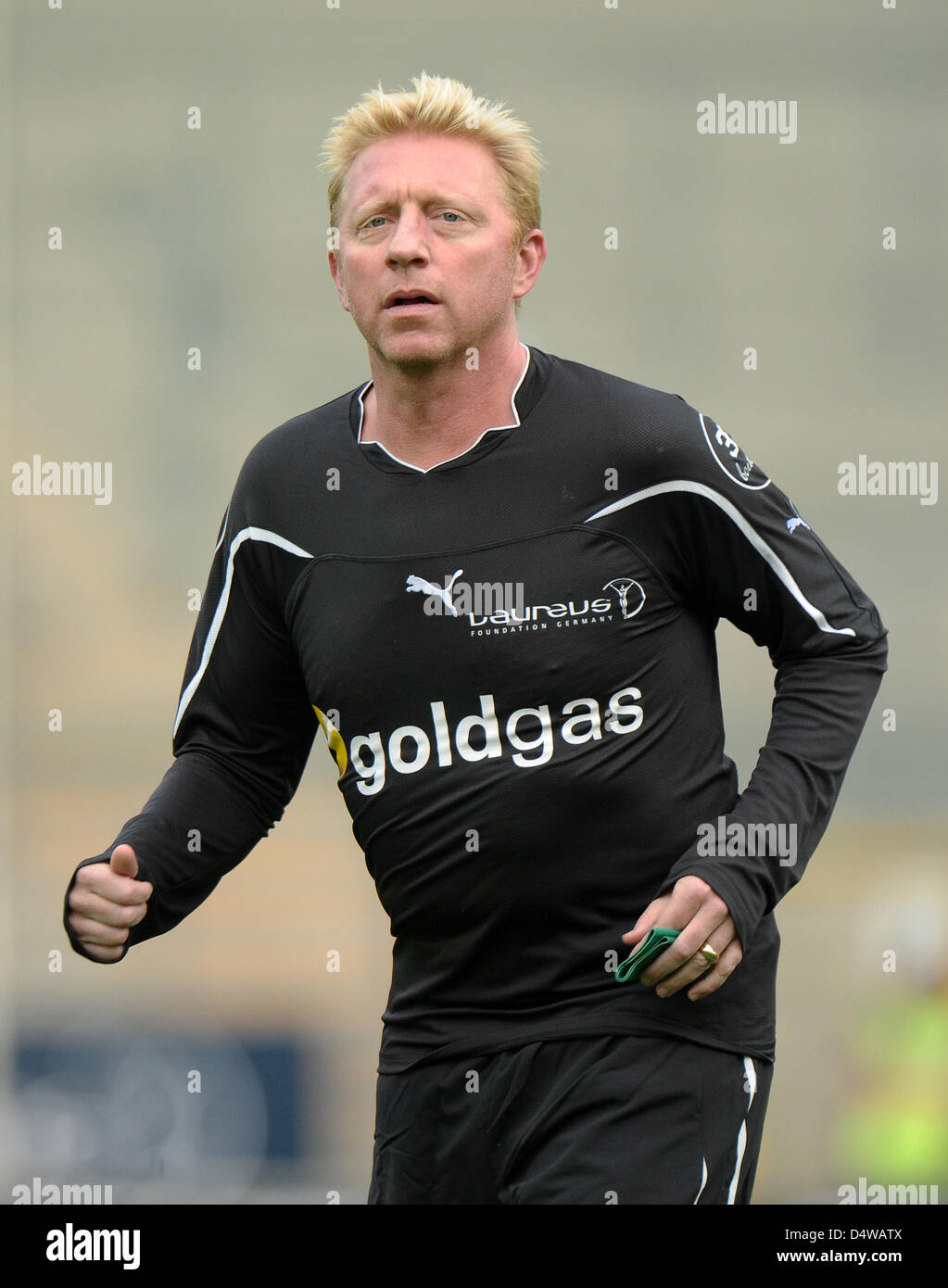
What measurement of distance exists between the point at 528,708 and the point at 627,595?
245 mm

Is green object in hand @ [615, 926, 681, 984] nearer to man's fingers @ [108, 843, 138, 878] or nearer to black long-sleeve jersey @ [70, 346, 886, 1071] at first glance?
black long-sleeve jersey @ [70, 346, 886, 1071]

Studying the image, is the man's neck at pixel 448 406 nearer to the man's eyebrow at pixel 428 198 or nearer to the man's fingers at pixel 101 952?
the man's eyebrow at pixel 428 198

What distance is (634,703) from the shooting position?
2.97m

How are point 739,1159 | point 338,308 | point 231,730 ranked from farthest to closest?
point 338,308, point 231,730, point 739,1159

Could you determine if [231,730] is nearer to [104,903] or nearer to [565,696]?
[104,903]

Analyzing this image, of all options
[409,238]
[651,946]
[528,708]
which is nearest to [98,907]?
[528,708]

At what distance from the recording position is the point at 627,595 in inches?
117

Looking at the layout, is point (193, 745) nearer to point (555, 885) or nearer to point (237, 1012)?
point (555, 885)

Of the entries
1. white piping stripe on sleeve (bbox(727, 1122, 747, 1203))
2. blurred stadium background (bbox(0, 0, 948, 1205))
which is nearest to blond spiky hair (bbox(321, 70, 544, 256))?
white piping stripe on sleeve (bbox(727, 1122, 747, 1203))

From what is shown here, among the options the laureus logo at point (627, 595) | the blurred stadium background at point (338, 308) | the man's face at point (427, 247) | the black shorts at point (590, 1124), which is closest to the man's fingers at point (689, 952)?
the black shorts at point (590, 1124)

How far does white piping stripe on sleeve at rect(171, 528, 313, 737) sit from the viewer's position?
320cm

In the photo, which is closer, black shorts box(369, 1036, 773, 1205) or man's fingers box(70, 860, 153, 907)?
black shorts box(369, 1036, 773, 1205)

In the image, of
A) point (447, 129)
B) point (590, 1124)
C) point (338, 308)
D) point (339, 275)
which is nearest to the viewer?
point (590, 1124)

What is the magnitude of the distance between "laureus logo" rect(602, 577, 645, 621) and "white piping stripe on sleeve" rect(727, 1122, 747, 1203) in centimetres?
83
